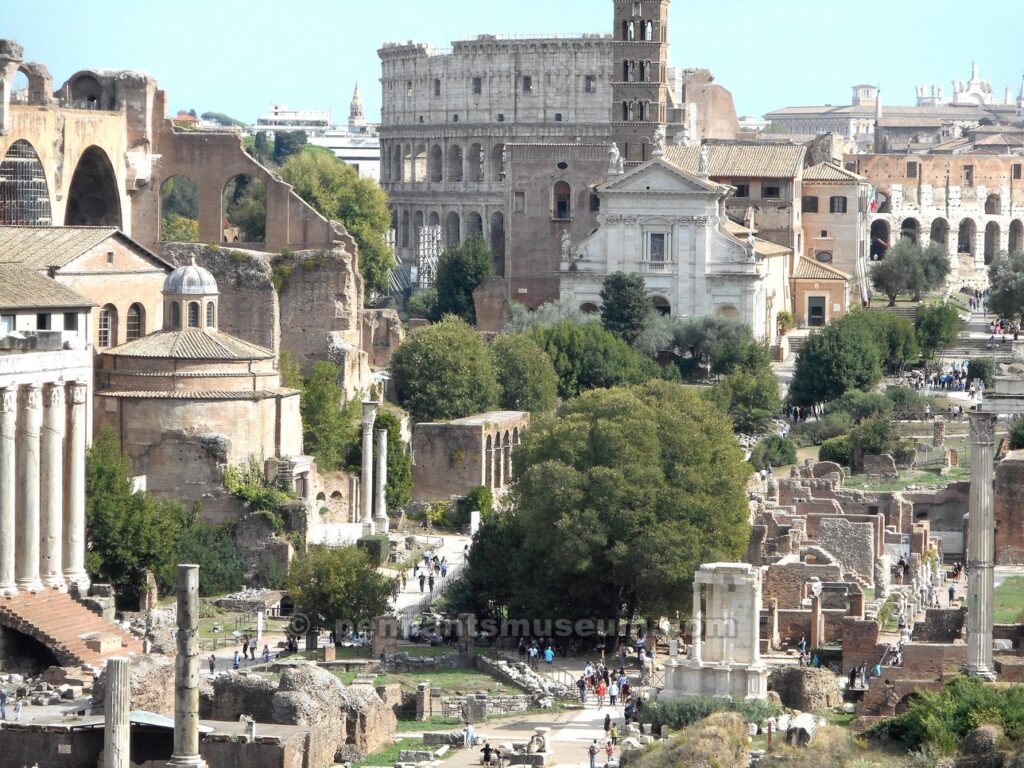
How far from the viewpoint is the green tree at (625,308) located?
93375 millimetres

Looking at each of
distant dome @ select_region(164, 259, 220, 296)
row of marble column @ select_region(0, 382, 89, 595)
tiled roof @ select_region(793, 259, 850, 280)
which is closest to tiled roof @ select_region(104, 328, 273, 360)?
distant dome @ select_region(164, 259, 220, 296)

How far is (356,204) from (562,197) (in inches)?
307

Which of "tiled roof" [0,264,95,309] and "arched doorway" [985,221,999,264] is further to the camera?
"arched doorway" [985,221,999,264]

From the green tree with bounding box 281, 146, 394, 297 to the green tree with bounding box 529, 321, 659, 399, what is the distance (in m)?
19.6

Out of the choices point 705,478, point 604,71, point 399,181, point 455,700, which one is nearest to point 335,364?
point 705,478

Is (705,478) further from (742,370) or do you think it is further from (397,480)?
(742,370)

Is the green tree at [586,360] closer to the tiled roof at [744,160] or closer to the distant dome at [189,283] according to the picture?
the distant dome at [189,283]

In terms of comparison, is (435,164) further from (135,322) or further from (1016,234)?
(135,322)

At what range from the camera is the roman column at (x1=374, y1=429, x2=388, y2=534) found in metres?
66.1

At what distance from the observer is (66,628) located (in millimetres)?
51562

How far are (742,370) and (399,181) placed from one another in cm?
6839

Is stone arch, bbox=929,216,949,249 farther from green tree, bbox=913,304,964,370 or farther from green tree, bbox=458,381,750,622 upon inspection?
green tree, bbox=458,381,750,622

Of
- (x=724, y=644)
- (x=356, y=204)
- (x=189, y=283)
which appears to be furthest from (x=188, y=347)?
(x=356, y=204)

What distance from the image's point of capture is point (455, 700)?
49.7 m
